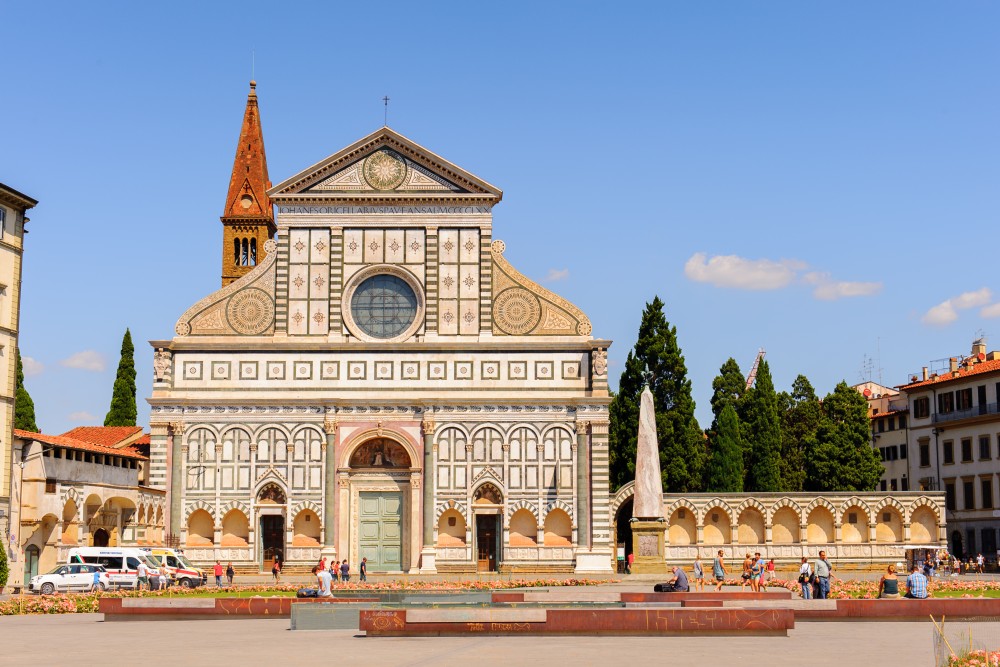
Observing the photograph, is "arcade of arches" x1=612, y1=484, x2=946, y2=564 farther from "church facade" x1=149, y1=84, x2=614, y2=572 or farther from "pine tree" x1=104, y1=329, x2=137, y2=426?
"pine tree" x1=104, y1=329, x2=137, y2=426

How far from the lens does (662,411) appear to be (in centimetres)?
6116

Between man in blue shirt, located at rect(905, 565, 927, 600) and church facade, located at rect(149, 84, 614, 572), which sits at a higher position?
church facade, located at rect(149, 84, 614, 572)

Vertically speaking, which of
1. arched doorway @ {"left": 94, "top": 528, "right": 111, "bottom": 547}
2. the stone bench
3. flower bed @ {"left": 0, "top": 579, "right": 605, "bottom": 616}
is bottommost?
flower bed @ {"left": 0, "top": 579, "right": 605, "bottom": 616}

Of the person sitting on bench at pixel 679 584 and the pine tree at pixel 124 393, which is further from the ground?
the pine tree at pixel 124 393

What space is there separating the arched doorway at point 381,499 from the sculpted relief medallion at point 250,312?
622 centimetres

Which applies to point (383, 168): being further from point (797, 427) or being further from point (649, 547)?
point (797, 427)

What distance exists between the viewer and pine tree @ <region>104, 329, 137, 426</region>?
70.6m

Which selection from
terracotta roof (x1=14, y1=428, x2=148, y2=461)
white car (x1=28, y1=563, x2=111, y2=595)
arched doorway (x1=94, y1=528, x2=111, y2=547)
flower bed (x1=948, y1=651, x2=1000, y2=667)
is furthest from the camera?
arched doorway (x1=94, y1=528, x2=111, y2=547)

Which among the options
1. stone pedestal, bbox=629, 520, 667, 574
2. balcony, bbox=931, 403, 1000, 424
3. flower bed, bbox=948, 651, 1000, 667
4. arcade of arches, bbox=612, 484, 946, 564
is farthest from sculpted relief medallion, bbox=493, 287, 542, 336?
flower bed, bbox=948, 651, 1000, 667

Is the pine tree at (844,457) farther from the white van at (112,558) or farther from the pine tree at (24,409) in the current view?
the pine tree at (24,409)

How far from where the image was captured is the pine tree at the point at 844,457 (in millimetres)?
64562

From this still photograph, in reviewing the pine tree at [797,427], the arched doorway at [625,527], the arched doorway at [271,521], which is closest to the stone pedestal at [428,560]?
the arched doorway at [271,521]

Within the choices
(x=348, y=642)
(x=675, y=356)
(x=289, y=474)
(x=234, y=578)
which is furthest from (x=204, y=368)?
(x=348, y=642)

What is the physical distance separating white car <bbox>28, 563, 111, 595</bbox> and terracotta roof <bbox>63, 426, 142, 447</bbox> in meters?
22.1
